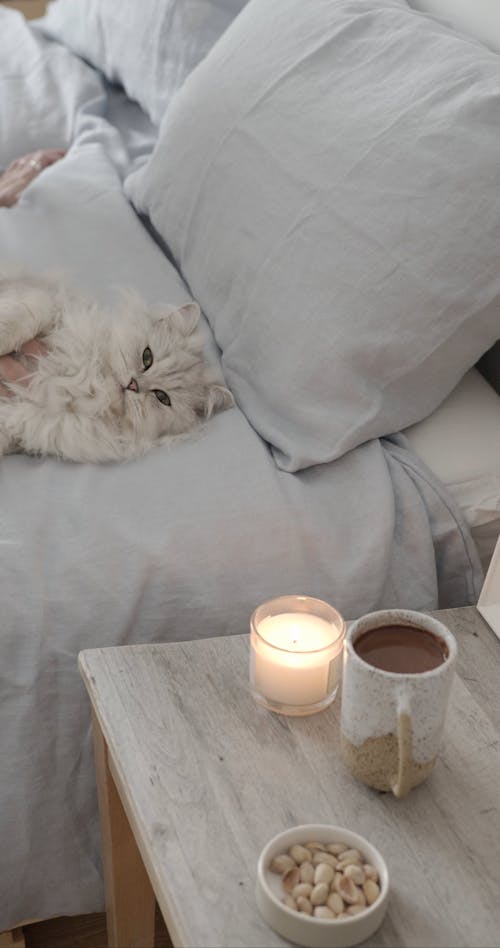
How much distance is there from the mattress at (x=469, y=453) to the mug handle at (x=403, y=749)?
0.46m

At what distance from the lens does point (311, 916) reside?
29.5 inches

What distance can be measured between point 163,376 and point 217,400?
8 centimetres

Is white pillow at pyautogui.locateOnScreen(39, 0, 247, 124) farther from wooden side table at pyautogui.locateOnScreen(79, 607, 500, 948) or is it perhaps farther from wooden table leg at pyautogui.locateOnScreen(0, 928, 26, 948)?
wooden table leg at pyautogui.locateOnScreen(0, 928, 26, 948)

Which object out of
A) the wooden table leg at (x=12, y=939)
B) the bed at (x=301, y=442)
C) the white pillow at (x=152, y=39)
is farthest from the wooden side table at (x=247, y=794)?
the white pillow at (x=152, y=39)

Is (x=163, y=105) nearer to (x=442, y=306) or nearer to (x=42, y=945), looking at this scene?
(x=442, y=306)

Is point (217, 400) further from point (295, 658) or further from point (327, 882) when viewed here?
point (327, 882)

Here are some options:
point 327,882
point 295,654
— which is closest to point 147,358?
point 295,654

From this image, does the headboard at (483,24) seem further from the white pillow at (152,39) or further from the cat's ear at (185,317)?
the white pillow at (152,39)

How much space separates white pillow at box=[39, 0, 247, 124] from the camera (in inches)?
79.0

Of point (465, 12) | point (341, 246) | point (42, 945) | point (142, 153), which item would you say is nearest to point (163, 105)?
point (142, 153)

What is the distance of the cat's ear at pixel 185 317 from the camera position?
4.58 feet

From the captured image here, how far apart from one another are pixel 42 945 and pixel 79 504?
62 centimetres

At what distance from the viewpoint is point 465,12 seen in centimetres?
151

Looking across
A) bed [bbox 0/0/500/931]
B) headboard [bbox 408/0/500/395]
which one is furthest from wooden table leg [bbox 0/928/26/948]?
headboard [bbox 408/0/500/395]
